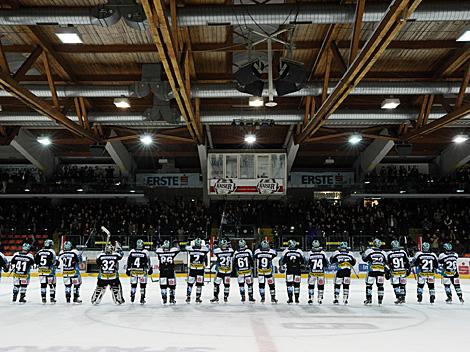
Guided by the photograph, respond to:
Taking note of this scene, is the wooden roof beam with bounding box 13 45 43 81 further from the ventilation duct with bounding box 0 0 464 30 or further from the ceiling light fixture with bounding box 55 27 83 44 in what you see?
the ventilation duct with bounding box 0 0 464 30

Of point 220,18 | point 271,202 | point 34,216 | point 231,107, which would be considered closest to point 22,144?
point 34,216

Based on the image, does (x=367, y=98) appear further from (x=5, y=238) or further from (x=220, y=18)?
(x=5, y=238)

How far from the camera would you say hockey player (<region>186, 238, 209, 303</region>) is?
12141 mm

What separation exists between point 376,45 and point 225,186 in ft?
54.7

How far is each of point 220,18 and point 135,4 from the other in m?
1.71

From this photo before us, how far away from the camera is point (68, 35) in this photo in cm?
1153

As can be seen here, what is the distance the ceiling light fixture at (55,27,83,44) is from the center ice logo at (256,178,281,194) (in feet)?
48.8

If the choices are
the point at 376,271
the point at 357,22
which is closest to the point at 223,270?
the point at 376,271

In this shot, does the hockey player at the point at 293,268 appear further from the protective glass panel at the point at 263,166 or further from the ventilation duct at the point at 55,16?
the protective glass panel at the point at 263,166

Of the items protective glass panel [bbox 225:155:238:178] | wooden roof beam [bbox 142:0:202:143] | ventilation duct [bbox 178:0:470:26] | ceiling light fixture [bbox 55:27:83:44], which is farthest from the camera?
protective glass panel [bbox 225:155:238:178]

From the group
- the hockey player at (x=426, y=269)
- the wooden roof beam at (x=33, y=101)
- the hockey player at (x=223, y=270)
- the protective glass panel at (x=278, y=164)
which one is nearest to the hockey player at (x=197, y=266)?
the hockey player at (x=223, y=270)

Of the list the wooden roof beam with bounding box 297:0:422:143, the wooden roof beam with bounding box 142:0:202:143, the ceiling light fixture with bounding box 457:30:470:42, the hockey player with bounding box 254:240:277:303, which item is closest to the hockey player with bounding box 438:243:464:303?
the hockey player with bounding box 254:240:277:303

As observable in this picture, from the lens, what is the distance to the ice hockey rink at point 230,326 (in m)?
7.05

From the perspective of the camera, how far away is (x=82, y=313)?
404 inches
